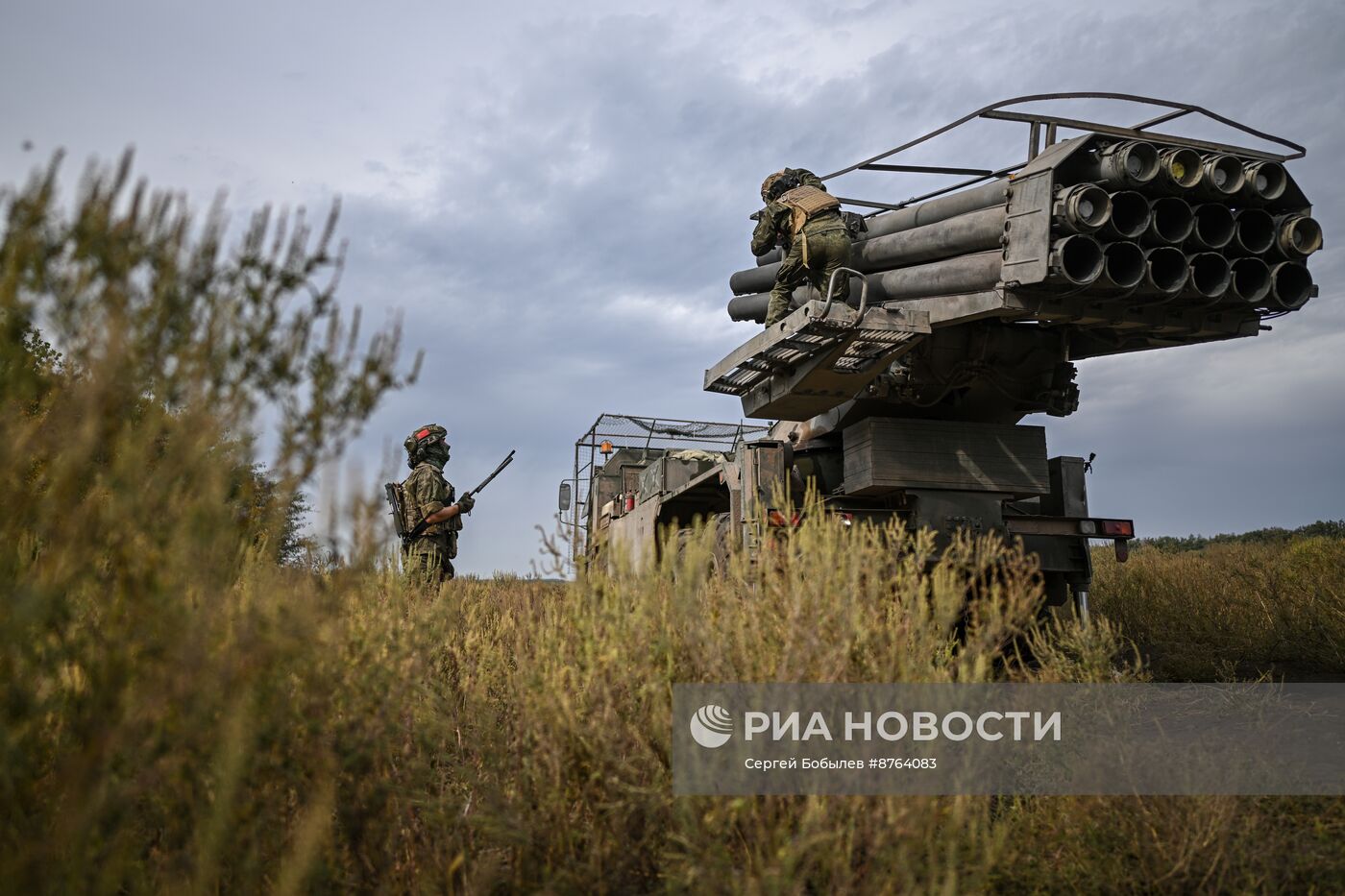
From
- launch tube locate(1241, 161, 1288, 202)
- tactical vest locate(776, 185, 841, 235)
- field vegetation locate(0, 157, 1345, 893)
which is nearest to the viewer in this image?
field vegetation locate(0, 157, 1345, 893)

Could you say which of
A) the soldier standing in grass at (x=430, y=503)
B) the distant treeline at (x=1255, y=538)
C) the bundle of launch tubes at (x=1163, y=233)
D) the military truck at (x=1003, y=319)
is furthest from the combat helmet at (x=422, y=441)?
the distant treeline at (x=1255, y=538)

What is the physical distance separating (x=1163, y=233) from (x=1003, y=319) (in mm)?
1130

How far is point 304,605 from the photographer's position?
2662 millimetres

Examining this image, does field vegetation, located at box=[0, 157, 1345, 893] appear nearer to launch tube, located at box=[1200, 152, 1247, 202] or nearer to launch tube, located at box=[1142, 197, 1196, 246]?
launch tube, located at box=[1142, 197, 1196, 246]

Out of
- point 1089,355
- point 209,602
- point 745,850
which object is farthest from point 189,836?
point 1089,355

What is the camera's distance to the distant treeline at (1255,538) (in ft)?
58.5

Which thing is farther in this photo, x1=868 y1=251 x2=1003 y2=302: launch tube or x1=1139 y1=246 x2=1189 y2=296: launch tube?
x1=868 y1=251 x2=1003 y2=302: launch tube

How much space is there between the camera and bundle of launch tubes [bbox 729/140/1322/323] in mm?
5473

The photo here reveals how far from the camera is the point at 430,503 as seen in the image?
9.16 meters

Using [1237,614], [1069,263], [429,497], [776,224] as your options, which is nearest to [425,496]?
[429,497]

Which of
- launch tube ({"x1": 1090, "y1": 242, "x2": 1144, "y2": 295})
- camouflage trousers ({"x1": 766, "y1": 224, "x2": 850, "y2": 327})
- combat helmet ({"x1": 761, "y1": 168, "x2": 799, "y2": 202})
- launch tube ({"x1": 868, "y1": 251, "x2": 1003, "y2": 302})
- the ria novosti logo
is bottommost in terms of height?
the ria novosti logo

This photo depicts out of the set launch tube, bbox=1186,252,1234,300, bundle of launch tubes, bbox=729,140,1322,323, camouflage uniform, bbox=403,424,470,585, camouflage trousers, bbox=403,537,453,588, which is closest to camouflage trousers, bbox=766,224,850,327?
bundle of launch tubes, bbox=729,140,1322,323

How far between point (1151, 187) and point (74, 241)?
17.0ft

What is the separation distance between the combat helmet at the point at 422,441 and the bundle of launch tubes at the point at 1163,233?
5.04 metres
